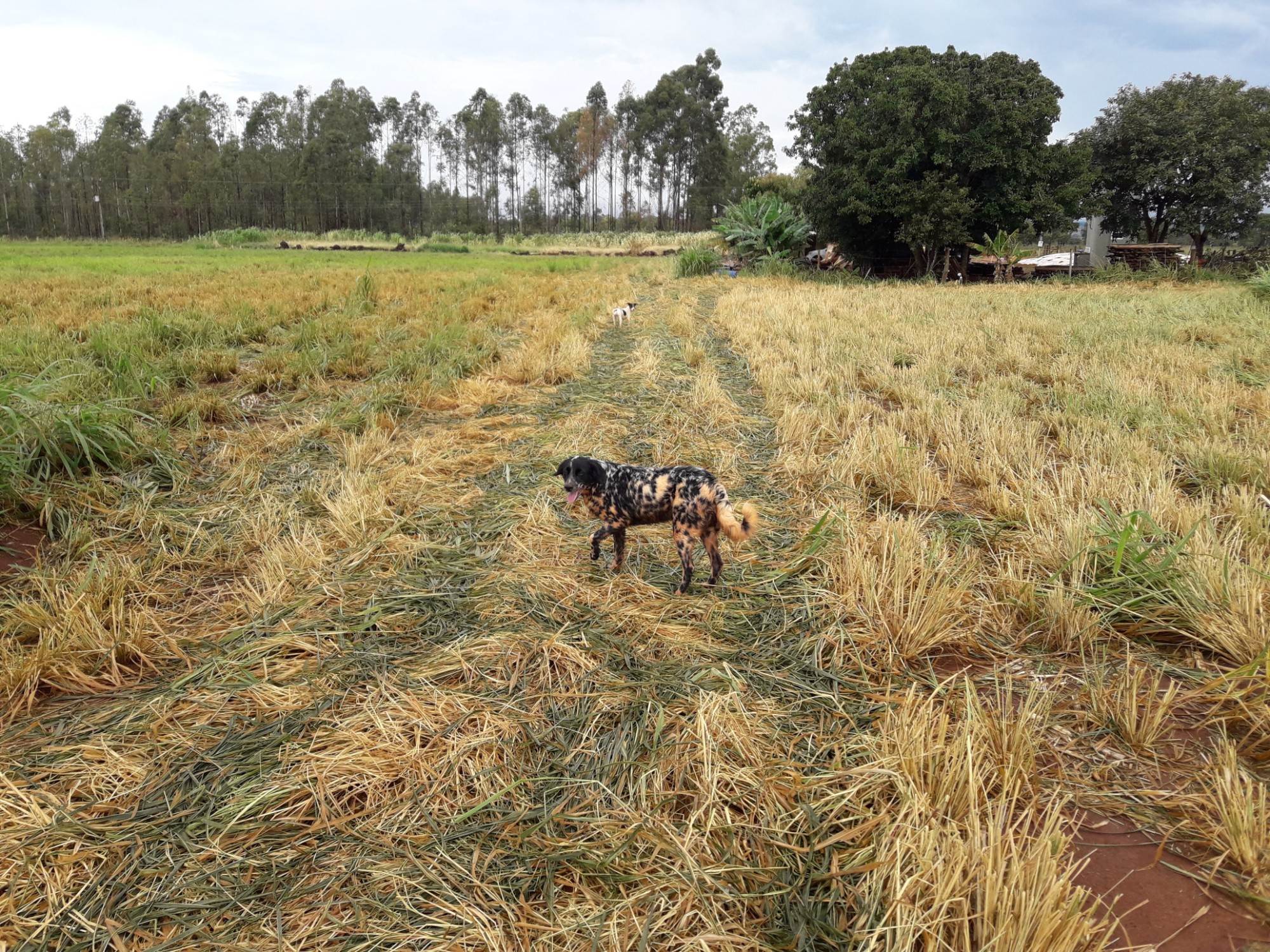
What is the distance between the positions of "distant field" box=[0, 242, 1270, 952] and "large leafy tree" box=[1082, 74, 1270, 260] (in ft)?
108

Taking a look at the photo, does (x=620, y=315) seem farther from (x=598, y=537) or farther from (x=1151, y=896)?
(x=1151, y=896)

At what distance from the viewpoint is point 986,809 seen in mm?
1767

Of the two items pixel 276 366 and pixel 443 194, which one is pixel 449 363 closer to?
pixel 276 366

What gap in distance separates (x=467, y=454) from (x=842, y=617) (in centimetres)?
338

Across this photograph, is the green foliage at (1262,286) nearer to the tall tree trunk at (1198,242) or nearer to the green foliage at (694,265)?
the green foliage at (694,265)

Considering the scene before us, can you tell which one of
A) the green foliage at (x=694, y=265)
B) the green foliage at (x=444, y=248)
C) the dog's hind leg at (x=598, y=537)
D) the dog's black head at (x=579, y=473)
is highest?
the green foliage at (x=444, y=248)

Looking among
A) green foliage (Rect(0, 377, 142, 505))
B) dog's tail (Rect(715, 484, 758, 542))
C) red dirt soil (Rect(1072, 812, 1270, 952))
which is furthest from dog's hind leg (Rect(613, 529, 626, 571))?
green foliage (Rect(0, 377, 142, 505))

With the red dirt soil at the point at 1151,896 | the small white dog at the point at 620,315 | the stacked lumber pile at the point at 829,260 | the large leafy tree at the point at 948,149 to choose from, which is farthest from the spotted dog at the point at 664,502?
the stacked lumber pile at the point at 829,260

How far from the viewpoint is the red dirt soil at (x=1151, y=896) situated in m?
1.52

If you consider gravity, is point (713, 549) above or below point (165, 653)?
above

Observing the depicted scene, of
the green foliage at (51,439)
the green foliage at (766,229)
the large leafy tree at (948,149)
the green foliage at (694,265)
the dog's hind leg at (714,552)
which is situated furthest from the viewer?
the green foliage at (766,229)

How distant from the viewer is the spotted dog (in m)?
2.94

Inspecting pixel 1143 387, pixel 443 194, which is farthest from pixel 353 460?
pixel 443 194

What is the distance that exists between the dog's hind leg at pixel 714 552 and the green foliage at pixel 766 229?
78.5 feet
